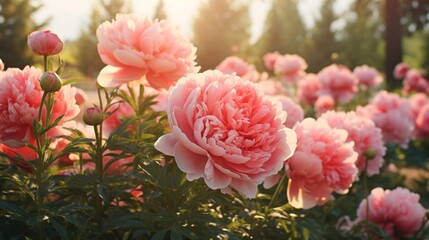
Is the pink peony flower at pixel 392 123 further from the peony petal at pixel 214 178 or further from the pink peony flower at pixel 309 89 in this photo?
the peony petal at pixel 214 178

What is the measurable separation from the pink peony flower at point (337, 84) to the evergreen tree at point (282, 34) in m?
23.8

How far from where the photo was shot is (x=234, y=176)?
3.62 feet

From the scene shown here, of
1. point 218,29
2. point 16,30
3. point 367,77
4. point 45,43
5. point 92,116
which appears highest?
point 218,29

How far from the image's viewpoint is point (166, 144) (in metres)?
1.13

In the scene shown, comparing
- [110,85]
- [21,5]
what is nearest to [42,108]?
[110,85]

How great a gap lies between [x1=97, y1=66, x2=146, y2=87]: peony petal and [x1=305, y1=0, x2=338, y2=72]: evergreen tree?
2475 centimetres

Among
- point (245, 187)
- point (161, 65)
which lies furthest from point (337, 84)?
point (245, 187)

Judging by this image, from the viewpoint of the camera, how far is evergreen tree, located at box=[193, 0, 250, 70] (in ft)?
78.4

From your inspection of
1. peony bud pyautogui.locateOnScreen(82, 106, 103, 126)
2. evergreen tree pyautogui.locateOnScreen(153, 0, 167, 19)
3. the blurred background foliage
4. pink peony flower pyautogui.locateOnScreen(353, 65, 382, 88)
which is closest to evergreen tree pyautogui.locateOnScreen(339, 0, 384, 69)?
the blurred background foliage

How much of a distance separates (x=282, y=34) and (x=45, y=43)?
2728 centimetres

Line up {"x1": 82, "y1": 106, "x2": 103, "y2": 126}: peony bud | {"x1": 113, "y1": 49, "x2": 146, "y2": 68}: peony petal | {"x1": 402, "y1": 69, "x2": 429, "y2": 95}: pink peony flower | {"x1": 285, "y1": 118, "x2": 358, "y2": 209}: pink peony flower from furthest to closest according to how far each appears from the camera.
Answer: {"x1": 402, "y1": 69, "x2": 429, "y2": 95}: pink peony flower
{"x1": 285, "y1": 118, "x2": 358, "y2": 209}: pink peony flower
{"x1": 113, "y1": 49, "x2": 146, "y2": 68}: peony petal
{"x1": 82, "y1": 106, "x2": 103, "y2": 126}: peony bud

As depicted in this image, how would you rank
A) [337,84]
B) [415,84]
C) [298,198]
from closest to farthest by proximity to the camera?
[298,198] < [337,84] < [415,84]

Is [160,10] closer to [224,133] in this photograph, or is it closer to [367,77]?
[367,77]

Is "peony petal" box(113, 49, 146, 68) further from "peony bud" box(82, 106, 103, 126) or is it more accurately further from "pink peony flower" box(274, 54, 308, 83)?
"pink peony flower" box(274, 54, 308, 83)
